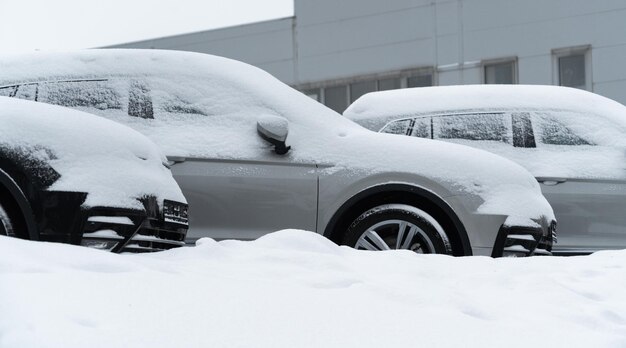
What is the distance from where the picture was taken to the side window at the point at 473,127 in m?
9.05

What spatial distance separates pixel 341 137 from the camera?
7.02 metres

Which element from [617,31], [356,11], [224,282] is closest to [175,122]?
[224,282]

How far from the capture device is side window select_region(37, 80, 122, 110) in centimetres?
713

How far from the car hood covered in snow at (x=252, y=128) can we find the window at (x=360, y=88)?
1553 centimetres

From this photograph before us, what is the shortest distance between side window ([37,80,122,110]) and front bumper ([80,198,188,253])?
1651mm

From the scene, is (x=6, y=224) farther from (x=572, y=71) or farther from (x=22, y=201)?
(x=572, y=71)

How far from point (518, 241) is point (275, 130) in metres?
1.80

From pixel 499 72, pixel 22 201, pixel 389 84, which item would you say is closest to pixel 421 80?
pixel 389 84

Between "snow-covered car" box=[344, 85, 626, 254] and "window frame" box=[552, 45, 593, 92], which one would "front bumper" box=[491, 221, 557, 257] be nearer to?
"snow-covered car" box=[344, 85, 626, 254]

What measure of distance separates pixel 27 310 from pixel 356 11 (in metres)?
20.5

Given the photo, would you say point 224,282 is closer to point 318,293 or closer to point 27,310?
point 318,293

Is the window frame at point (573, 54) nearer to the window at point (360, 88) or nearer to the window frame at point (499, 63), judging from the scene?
the window frame at point (499, 63)

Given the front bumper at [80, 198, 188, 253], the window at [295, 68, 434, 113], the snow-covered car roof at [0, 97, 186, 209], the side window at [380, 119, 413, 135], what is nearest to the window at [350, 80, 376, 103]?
the window at [295, 68, 434, 113]

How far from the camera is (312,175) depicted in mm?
6754
